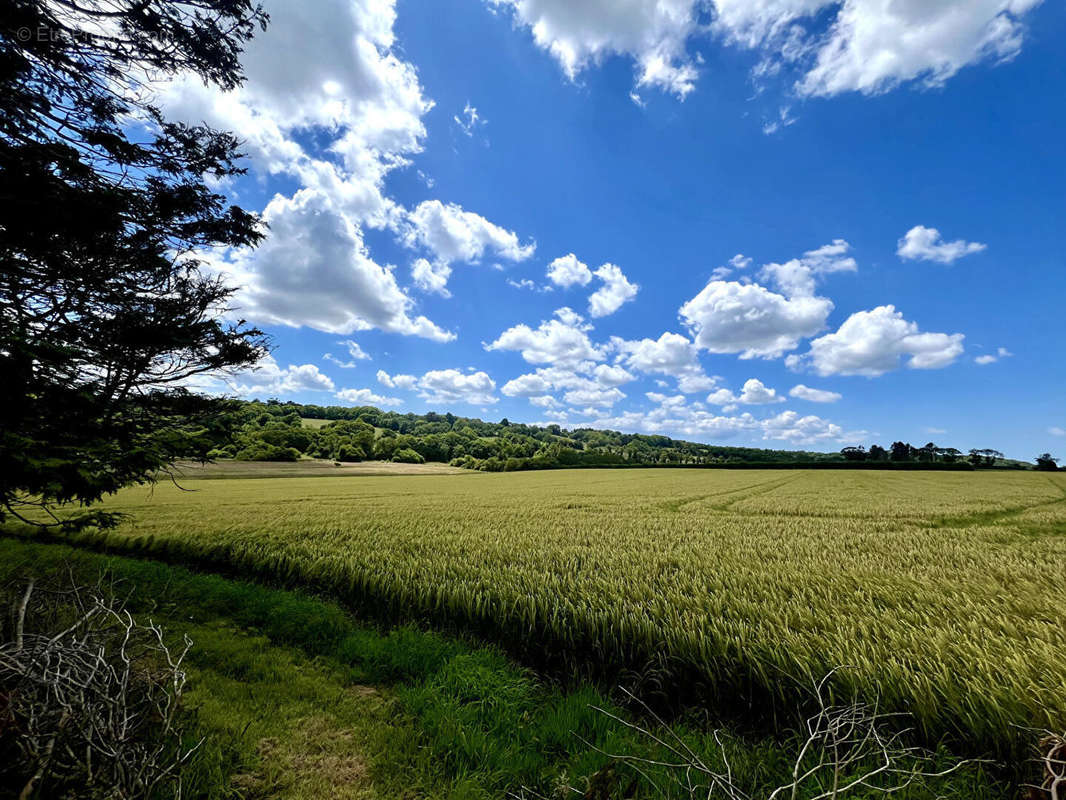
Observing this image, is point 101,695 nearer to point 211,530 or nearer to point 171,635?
point 171,635

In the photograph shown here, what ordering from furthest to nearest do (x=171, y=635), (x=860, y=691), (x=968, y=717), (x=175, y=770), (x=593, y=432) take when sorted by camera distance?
(x=593, y=432) → (x=171, y=635) → (x=860, y=691) → (x=968, y=717) → (x=175, y=770)

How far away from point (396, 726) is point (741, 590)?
468 centimetres

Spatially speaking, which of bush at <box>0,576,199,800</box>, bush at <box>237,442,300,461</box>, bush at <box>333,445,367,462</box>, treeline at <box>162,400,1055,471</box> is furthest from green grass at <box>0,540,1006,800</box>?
bush at <box>333,445,367,462</box>

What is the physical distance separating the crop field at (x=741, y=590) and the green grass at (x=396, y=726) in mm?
577

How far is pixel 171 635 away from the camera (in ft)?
16.2

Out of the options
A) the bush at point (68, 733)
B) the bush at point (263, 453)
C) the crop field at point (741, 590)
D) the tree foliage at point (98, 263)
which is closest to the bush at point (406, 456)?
the bush at point (263, 453)

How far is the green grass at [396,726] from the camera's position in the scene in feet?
9.16

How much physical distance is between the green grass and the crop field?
0.58m

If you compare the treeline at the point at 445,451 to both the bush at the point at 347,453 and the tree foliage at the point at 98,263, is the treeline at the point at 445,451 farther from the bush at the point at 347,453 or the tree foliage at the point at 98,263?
the tree foliage at the point at 98,263

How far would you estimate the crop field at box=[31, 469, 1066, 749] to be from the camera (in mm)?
3371

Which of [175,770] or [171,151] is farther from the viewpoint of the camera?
[171,151]

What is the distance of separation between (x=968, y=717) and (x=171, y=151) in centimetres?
1252

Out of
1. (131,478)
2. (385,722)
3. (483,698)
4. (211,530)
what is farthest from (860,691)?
(211,530)

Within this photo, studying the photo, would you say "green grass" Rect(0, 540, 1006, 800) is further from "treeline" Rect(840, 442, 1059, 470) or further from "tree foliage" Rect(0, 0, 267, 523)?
"treeline" Rect(840, 442, 1059, 470)
